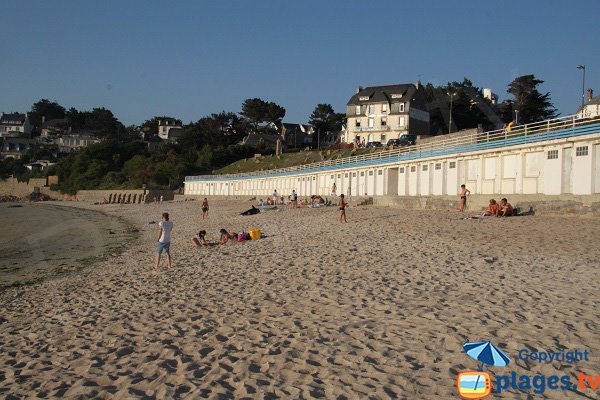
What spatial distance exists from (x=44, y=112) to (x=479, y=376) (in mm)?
207831

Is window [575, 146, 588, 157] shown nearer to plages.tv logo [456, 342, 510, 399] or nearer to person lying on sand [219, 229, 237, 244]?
person lying on sand [219, 229, 237, 244]

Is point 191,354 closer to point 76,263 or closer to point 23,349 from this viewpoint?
point 23,349

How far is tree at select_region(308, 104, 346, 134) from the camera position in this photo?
108 meters

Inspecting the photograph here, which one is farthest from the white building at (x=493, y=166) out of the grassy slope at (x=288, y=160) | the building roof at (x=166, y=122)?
the building roof at (x=166, y=122)

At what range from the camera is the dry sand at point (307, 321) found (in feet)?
18.3

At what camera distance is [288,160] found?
6975 cm

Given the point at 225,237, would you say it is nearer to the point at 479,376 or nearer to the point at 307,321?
the point at 307,321

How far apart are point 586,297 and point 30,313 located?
1002 centimetres

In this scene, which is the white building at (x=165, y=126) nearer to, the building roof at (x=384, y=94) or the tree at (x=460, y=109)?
the building roof at (x=384, y=94)

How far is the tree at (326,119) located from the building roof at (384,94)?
93.6 ft

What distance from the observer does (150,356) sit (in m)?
6.54

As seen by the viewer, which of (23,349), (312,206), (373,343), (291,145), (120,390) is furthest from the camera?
(291,145)

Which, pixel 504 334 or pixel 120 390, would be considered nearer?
pixel 120 390

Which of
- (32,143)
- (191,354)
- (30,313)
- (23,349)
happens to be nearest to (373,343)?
(191,354)
